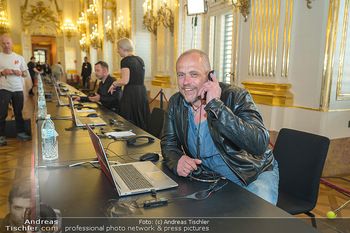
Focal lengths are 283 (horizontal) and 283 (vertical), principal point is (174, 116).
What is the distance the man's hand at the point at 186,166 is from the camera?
146 cm

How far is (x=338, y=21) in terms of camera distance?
3.33 meters

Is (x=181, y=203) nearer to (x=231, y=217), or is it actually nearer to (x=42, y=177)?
(x=231, y=217)

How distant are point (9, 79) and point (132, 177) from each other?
14.4ft

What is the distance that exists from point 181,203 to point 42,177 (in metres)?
0.77

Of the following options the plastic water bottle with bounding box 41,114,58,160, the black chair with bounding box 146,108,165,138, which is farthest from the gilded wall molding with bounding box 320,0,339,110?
the plastic water bottle with bounding box 41,114,58,160

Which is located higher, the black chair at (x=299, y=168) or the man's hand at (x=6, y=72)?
the man's hand at (x=6, y=72)

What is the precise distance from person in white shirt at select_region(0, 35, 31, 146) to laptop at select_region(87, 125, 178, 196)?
4.07 m

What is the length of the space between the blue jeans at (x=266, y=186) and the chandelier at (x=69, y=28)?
20.4 m

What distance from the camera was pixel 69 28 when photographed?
1950 cm

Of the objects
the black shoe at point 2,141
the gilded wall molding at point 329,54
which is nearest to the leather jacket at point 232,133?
the gilded wall molding at point 329,54

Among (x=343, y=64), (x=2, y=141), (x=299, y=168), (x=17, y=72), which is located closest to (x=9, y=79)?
(x=17, y=72)

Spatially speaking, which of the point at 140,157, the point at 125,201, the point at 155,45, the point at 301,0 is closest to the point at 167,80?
the point at 155,45

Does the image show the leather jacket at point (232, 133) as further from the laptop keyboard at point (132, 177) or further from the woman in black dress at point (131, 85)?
the woman in black dress at point (131, 85)

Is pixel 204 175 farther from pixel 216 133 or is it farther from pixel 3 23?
pixel 3 23
